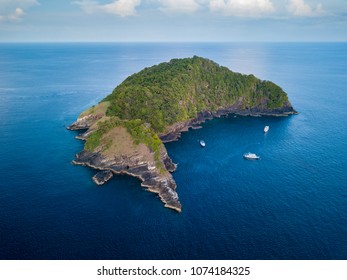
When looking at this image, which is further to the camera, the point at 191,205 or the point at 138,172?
the point at 138,172

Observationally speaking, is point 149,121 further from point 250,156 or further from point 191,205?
point 191,205

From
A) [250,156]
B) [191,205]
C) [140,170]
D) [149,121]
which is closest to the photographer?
[191,205]

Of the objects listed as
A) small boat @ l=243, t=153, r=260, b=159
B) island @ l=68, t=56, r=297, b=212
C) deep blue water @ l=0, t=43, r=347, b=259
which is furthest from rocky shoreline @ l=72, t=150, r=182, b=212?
small boat @ l=243, t=153, r=260, b=159

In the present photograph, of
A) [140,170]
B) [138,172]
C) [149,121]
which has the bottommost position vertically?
[138,172]

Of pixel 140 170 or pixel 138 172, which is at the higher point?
pixel 140 170

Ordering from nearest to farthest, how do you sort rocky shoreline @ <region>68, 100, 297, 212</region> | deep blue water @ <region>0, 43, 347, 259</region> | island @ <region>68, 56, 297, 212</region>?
deep blue water @ <region>0, 43, 347, 259</region>, rocky shoreline @ <region>68, 100, 297, 212</region>, island @ <region>68, 56, 297, 212</region>

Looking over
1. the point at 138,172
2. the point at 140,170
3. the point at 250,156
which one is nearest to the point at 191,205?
the point at 140,170

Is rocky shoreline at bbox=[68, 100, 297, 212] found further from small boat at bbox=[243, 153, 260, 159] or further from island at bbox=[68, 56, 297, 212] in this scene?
small boat at bbox=[243, 153, 260, 159]

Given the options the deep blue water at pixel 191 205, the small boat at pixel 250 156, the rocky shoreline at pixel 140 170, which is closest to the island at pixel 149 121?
the rocky shoreline at pixel 140 170

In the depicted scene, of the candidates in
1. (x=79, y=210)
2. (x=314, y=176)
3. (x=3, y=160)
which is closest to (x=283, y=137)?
(x=314, y=176)
